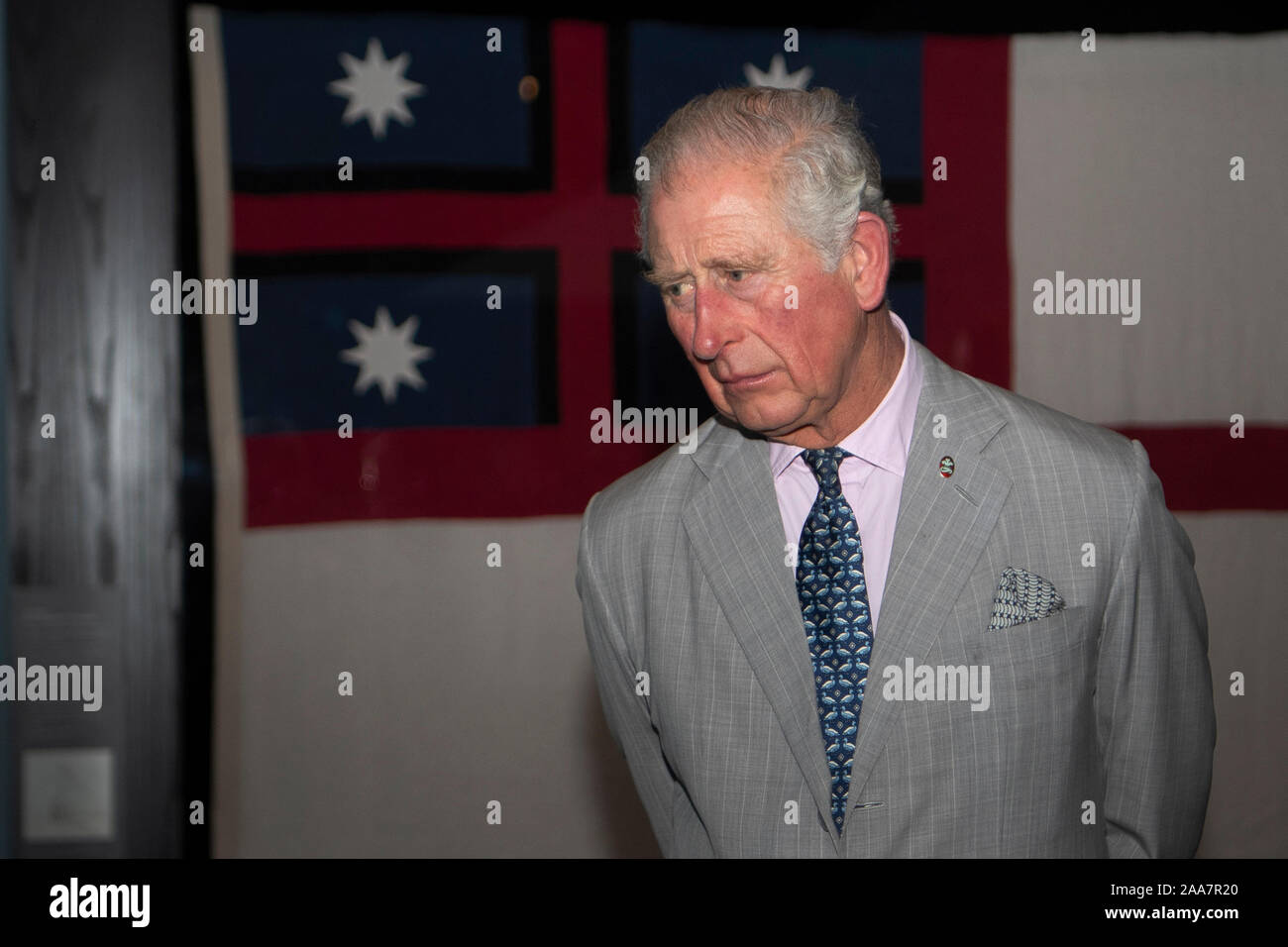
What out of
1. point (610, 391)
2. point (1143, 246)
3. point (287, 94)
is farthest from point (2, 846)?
point (1143, 246)

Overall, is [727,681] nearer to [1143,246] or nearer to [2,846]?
[2,846]

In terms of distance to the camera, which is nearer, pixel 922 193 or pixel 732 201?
pixel 732 201

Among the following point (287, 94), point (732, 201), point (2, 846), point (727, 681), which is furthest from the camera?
point (287, 94)

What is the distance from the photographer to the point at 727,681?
1.17m

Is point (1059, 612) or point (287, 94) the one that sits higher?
point (287, 94)

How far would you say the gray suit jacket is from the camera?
1113mm

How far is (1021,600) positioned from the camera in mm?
1128

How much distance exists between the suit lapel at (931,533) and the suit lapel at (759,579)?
0.06m

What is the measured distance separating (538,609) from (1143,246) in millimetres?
1170

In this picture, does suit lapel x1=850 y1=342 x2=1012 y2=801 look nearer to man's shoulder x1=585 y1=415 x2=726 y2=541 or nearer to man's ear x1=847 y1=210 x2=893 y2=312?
man's ear x1=847 y1=210 x2=893 y2=312

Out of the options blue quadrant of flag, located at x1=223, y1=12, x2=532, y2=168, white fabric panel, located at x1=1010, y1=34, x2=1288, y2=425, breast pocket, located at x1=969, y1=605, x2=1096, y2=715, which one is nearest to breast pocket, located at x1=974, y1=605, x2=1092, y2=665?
breast pocket, located at x1=969, y1=605, x2=1096, y2=715

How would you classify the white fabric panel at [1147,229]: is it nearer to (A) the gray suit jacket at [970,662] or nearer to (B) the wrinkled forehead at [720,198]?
(A) the gray suit jacket at [970,662]

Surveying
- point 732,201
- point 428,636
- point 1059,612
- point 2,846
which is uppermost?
point 732,201

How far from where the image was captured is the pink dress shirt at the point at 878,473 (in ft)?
3.85
